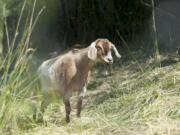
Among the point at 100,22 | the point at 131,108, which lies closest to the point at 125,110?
the point at 131,108

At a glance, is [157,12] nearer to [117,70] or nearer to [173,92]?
[117,70]

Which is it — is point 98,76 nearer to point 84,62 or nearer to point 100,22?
point 100,22

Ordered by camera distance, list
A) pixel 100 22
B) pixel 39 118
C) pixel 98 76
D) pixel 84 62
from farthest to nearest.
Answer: pixel 100 22 → pixel 98 76 → pixel 84 62 → pixel 39 118

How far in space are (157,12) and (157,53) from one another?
1.54 meters

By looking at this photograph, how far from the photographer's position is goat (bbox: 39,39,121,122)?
5.50 m

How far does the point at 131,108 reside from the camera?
5.60 metres

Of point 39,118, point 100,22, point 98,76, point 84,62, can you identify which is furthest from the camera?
point 100,22

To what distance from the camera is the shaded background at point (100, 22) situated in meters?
8.50

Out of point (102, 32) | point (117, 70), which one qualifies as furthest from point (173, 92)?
point (102, 32)

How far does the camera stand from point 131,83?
6.55 m

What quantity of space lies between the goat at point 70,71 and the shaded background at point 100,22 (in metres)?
2.82

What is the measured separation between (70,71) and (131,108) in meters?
0.69

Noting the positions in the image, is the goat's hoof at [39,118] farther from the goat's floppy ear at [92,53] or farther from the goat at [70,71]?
the goat's floppy ear at [92,53]


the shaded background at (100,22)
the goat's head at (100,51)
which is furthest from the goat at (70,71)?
the shaded background at (100,22)
